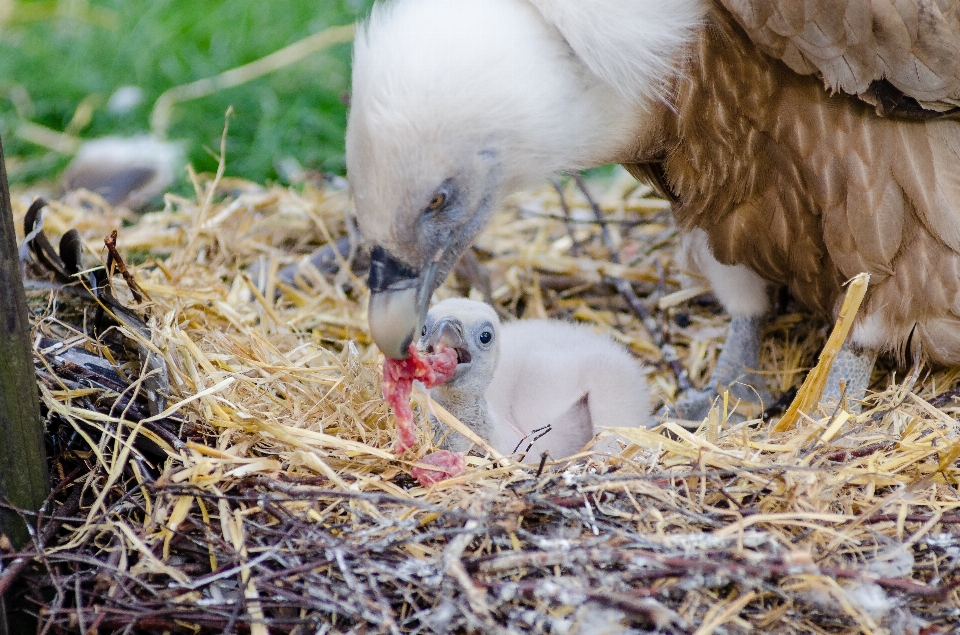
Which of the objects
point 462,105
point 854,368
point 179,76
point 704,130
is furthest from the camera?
point 179,76

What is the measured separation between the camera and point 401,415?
219 cm

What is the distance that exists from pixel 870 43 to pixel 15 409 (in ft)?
6.63

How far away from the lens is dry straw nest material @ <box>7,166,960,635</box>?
1.67 metres

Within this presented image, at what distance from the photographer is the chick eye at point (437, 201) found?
2098 millimetres

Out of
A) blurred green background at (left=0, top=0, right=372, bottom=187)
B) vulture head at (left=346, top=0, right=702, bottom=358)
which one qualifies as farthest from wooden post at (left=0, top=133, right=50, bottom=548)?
blurred green background at (left=0, top=0, right=372, bottom=187)

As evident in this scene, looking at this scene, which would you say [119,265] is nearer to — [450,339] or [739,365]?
[450,339]

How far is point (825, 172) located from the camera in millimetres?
2410

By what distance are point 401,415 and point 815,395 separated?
3.28ft

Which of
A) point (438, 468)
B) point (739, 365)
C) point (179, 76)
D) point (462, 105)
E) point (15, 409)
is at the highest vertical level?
point (462, 105)

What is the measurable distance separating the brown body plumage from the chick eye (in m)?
0.60

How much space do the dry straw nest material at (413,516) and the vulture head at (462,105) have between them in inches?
15.3

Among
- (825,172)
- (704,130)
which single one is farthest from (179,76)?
(825,172)

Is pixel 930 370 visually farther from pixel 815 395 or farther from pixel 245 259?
pixel 245 259

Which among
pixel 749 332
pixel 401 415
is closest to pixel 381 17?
pixel 401 415
